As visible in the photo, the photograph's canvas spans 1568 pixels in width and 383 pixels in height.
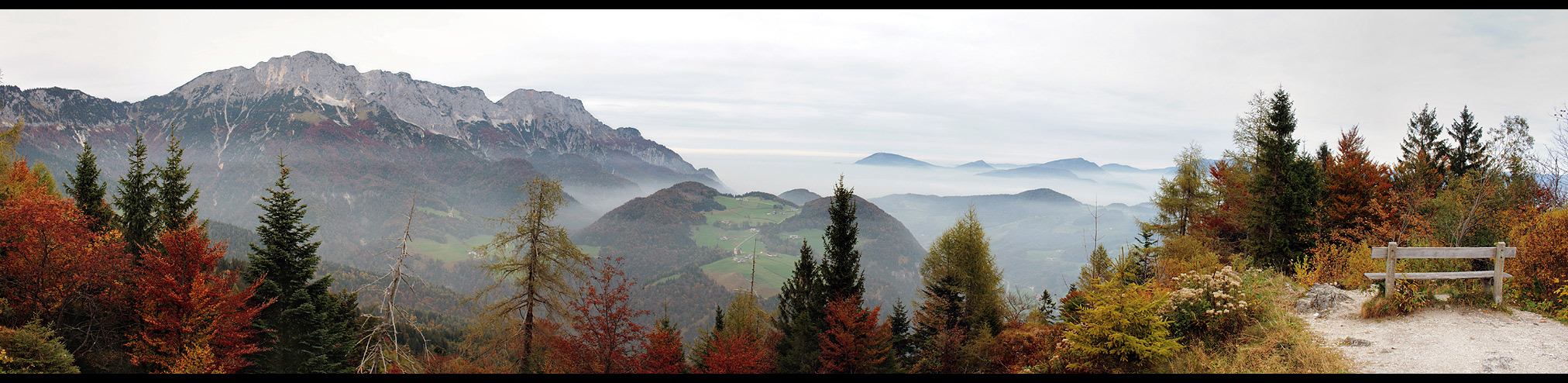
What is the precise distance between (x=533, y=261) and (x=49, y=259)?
18.3 m

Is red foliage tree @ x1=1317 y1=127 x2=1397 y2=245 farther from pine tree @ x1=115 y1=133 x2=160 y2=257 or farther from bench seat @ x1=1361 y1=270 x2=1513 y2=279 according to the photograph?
pine tree @ x1=115 y1=133 x2=160 y2=257

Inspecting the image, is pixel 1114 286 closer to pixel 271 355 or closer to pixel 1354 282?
pixel 1354 282

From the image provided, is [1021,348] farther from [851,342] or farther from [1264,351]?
[1264,351]

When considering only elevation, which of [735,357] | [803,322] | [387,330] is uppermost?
[387,330]

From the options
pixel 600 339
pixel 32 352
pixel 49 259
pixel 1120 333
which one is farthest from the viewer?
pixel 600 339

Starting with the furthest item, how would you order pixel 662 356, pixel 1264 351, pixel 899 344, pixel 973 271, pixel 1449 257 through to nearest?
pixel 899 344, pixel 973 271, pixel 662 356, pixel 1449 257, pixel 1264 351

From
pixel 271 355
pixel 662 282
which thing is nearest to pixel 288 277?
pixel 271 355

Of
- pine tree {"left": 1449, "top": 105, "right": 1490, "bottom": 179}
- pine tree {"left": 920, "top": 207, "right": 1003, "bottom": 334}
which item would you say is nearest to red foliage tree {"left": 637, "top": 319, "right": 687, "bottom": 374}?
pine tree {"left": 920, "top": 207, "right": 1003, "bottom": 334}

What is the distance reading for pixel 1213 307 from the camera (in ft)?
32.2

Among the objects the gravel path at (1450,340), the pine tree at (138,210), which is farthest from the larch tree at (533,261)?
the pine tree at (138,210)

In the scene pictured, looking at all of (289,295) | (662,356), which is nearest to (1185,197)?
(662,356)

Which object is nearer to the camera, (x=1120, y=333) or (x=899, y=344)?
(x=1120, y=333)

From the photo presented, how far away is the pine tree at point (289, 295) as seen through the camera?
22.3 metres

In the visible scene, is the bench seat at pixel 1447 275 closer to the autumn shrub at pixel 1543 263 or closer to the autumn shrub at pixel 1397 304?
the autumn shrub at pixel 1397 304
